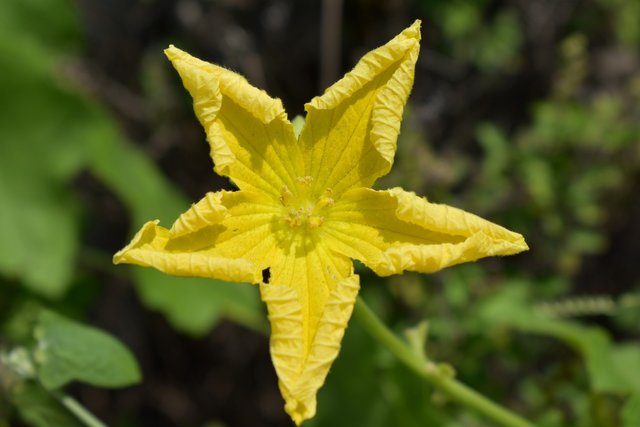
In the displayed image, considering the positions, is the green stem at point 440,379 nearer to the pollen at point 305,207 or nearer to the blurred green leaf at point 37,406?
the pollen at point 305,207

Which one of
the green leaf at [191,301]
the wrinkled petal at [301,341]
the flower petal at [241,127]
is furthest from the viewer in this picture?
the green leaf at [191,301]

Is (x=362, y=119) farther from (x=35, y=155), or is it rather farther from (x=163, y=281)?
(x=35, y=155)

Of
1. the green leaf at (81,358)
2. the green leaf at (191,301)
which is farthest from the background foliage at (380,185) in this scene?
the green leaf at (81,358)

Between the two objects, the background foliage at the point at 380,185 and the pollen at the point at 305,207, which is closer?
the pollen at the point at 305,207

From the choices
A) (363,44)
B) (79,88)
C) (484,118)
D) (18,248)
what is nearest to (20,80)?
(79,88)

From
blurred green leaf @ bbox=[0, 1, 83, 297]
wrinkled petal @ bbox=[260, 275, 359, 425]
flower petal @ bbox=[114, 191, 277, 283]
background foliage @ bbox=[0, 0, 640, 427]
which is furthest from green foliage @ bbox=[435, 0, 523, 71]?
wrinkled petal @ bbox=[260, 275, 359, 425]

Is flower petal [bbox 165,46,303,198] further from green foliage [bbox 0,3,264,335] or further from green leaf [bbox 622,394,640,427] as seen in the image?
green foliage [bbox 0,3,264,335]

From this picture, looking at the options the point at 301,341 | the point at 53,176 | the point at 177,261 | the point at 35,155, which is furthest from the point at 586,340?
the point at 35,155
